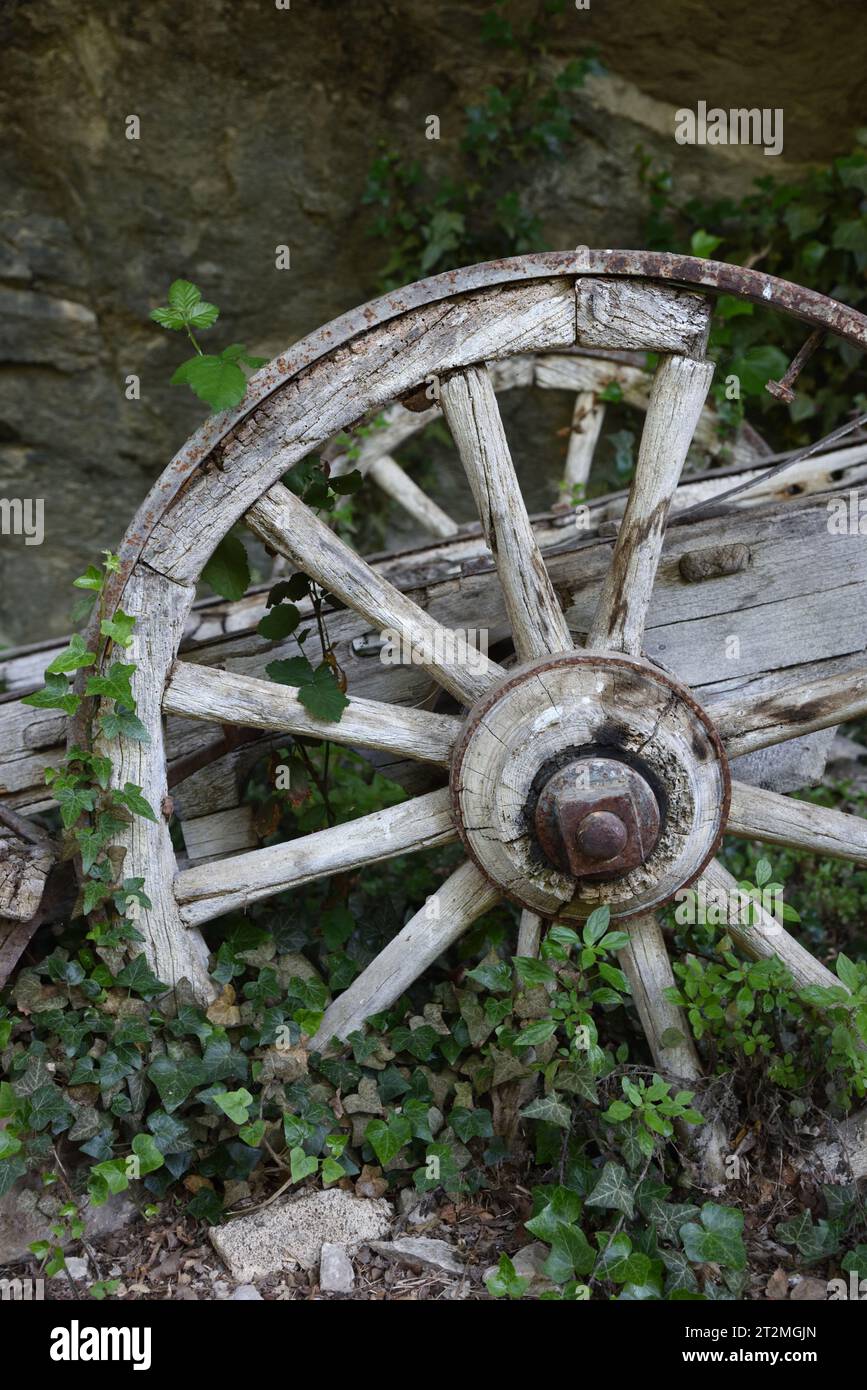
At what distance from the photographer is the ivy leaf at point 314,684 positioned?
217cm

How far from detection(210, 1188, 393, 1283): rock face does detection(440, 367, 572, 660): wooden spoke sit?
3.72 feet

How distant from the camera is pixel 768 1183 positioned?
2225 millimetres

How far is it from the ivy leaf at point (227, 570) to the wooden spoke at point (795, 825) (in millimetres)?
1088

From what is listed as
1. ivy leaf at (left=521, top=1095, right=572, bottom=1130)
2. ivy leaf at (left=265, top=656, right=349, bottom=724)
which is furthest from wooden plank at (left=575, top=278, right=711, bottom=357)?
ivy leaf at (left=521, top=1095, right=572, bottom=1130)

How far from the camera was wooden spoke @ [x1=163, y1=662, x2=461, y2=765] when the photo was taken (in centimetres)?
217

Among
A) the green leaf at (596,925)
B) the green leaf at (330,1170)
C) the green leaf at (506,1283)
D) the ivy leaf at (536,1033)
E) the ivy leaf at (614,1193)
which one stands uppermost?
the green leaf at (596,925)

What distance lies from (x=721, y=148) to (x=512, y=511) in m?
2.89

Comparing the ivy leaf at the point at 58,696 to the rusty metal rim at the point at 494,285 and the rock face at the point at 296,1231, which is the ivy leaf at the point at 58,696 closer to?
the rusty metal rim at the point at 494,285

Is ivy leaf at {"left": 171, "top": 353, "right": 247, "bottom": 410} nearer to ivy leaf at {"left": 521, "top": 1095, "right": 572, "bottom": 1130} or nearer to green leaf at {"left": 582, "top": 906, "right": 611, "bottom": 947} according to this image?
green leaf at {"left": 582, "top": 906, "right": 611, "bottom": 947}

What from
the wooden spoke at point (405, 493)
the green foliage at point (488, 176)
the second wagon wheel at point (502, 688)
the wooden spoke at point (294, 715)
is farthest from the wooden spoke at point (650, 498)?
the green foliage at point (488, 176)

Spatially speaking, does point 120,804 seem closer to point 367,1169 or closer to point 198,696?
point 198,696

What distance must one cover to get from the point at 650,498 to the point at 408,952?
3.38 feet

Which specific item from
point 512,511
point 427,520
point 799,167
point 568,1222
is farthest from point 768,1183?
point 799,167

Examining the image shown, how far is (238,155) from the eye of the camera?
13.4 ft
